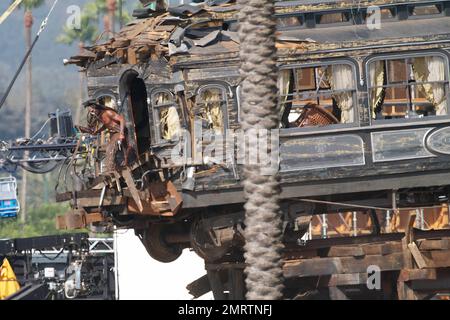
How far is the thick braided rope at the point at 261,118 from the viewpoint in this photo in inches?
654

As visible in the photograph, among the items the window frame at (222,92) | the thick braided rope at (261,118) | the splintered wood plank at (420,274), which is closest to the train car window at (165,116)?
the window frame at (222,92)

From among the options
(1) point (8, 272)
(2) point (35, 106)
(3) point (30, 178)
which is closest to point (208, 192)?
(1) point (8, 272)

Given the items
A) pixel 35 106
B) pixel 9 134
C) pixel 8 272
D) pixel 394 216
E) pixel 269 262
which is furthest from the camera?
pixel 35 106

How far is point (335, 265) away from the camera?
19750 mm

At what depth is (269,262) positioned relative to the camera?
1683cm

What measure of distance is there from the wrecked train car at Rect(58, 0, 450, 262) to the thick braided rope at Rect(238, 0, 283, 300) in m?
3.37

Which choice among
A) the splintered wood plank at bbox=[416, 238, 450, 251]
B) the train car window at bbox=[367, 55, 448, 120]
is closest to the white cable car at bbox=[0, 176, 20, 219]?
the train car window at bbox=[367, 55, 448, 120]

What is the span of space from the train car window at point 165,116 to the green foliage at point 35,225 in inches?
1286

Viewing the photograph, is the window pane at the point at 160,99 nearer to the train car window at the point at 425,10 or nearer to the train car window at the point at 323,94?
the train car window at the point at 323,94

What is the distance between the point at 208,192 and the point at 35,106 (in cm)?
13086

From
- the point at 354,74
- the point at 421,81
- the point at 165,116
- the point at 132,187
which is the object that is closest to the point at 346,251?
the point at 354,74

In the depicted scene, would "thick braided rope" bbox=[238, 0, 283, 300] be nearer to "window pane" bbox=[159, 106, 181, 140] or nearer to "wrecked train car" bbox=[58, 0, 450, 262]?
"wrecked train car" bbox=[58, 0, 450, 262]

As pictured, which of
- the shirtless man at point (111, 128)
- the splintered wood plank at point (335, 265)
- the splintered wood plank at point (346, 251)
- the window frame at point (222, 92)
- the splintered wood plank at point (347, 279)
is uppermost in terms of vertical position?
the window frame at point (222, 92)

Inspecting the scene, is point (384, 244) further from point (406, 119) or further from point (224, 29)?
point (224, 29)
